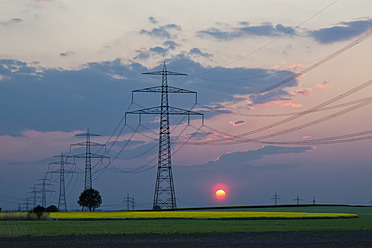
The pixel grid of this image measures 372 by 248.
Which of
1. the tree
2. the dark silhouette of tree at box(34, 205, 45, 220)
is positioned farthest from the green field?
the tree

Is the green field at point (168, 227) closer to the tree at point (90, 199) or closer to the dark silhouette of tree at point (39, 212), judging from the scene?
the dark silhouette of tree at point (39, 212)

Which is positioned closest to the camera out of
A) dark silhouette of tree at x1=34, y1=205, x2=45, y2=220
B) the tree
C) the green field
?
the green field

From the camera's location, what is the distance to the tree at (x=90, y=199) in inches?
6098

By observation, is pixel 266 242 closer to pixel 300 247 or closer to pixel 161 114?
pixel 300 247

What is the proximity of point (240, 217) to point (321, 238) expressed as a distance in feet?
123

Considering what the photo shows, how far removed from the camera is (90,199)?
155375 millimetres

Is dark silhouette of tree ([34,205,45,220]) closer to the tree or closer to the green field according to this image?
the green field

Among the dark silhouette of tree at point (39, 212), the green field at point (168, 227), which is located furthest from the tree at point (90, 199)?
the green field at point (168, 227)

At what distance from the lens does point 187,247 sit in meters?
35.7

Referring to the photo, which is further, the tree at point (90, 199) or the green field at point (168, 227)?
the tree at point (90, 199)

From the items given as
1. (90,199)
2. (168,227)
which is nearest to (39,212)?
(168,227)

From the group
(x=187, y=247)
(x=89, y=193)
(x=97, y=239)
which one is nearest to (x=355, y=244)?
(x=187, y=247)

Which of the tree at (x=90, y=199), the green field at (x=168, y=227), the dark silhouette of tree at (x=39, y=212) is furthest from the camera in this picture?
the tree at (x=90, y=199)

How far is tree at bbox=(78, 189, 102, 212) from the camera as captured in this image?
15489cm
